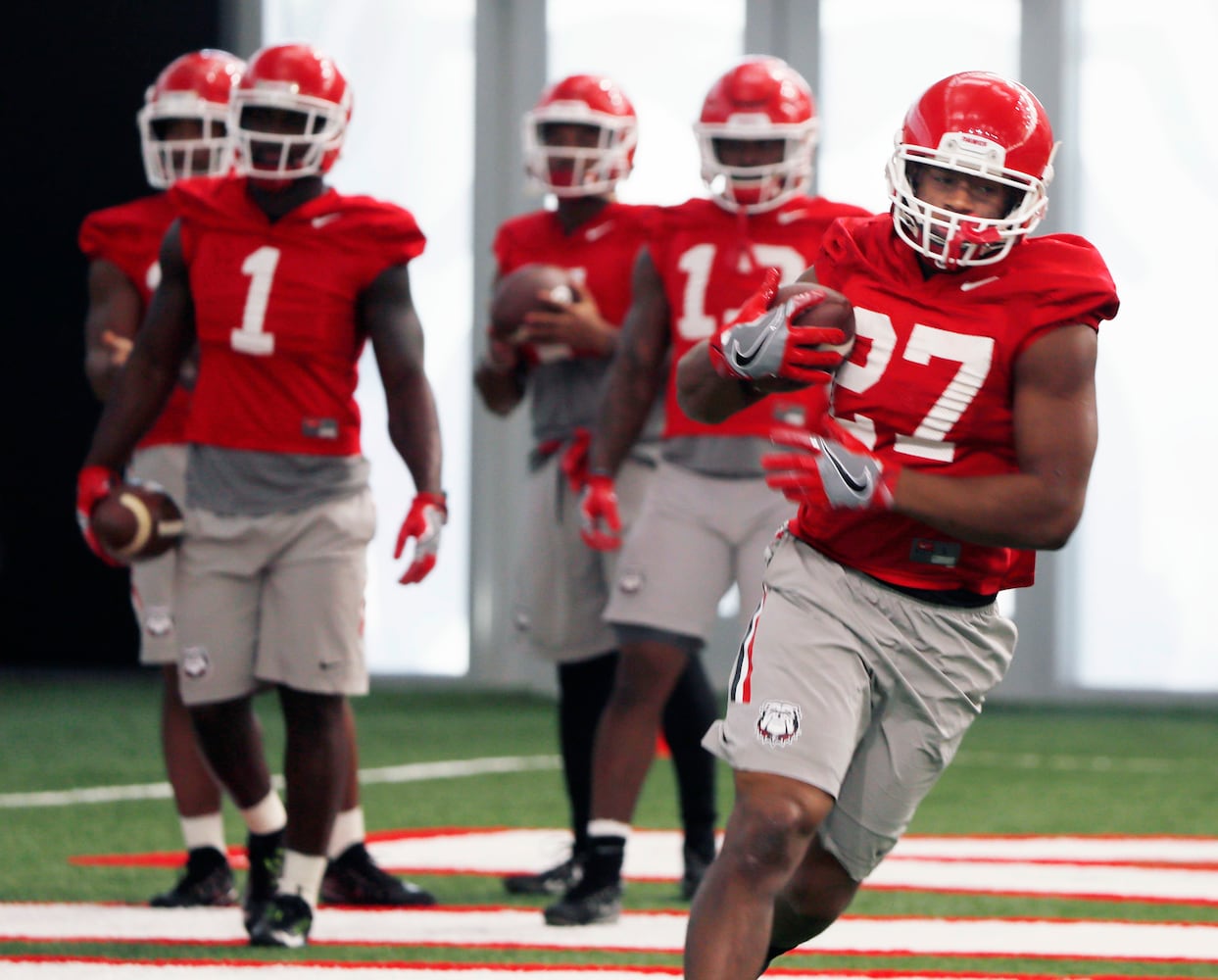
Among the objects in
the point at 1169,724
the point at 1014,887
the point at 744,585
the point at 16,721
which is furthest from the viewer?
the point at 1169,724

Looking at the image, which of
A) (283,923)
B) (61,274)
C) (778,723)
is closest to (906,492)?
(778,723)

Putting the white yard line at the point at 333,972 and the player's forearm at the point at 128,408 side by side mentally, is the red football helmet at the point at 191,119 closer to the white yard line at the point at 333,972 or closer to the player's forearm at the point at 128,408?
the player's forearm at the point at 128,408

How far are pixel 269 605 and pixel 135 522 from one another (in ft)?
0.93

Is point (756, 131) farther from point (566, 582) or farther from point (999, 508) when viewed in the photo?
point (999, 508)

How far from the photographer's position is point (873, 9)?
364 inches

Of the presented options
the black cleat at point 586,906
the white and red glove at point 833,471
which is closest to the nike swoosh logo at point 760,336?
the white and red glove at point 833,471

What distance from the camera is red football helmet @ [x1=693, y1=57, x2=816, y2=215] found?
4184 millimetres

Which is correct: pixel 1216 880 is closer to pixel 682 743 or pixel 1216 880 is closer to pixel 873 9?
pixel 682 743

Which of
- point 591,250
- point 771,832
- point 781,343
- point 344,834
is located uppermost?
point 781,343

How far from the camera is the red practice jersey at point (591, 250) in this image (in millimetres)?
4559

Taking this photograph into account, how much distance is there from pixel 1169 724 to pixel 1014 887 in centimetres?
410

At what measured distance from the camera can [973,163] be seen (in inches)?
105

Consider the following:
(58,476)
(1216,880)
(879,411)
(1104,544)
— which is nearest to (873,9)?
(1104,544)

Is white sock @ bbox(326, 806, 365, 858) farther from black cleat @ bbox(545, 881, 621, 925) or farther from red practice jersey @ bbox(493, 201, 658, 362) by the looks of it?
red practice jersey @ bbox(493, 201, 658, 362)
